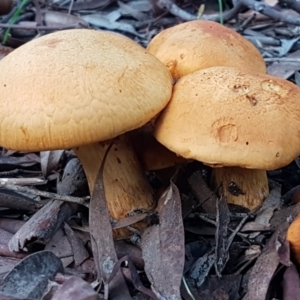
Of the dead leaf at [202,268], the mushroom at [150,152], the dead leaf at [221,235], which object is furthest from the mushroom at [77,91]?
the dead leaf at [202,268]

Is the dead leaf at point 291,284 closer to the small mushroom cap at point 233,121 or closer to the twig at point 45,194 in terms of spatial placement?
the small mushroom cap at point 233,121

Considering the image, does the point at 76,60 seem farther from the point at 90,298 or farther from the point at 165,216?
the point at 90,298

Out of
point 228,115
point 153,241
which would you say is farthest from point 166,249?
point 228,115

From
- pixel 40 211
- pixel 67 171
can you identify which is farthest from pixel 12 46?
pixel 40 211

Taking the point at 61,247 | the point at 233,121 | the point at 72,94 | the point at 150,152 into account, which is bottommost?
the point at 61,247

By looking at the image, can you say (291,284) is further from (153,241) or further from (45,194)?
(45,194)
